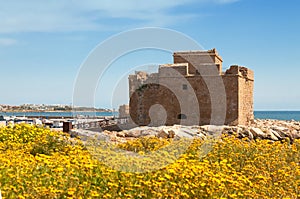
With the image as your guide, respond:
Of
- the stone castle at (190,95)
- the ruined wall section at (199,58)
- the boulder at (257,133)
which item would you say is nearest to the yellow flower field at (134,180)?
the boulder at (257,133)

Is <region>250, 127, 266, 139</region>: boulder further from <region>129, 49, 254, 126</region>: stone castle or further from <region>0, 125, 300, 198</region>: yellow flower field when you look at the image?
<region>0, 125, 300, 198</region>: yellow flower field

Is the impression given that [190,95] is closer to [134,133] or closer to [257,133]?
[134,133]

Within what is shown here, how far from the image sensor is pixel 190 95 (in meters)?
22.7

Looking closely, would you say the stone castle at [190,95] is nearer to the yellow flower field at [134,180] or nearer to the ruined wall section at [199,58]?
the ruined wall section at [199,58]

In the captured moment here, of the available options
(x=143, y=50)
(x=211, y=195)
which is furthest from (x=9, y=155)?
(x=143, y=50)

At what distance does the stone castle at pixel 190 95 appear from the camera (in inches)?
872

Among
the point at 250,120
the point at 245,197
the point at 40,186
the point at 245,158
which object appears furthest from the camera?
the point at 250,120

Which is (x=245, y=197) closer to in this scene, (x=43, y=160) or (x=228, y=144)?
(x=43, y=160)

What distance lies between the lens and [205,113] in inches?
880

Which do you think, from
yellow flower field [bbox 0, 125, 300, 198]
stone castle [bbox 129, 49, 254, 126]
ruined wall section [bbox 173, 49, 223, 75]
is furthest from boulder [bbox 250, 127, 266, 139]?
yellow flower field [bbox 0, 125, 300, 198]

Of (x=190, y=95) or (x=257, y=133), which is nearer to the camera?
(x=257, y=133)

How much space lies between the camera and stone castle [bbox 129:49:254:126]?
2216cm

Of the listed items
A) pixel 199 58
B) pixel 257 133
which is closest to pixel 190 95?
pixel 199 58

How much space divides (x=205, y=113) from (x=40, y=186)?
57.7 ft
